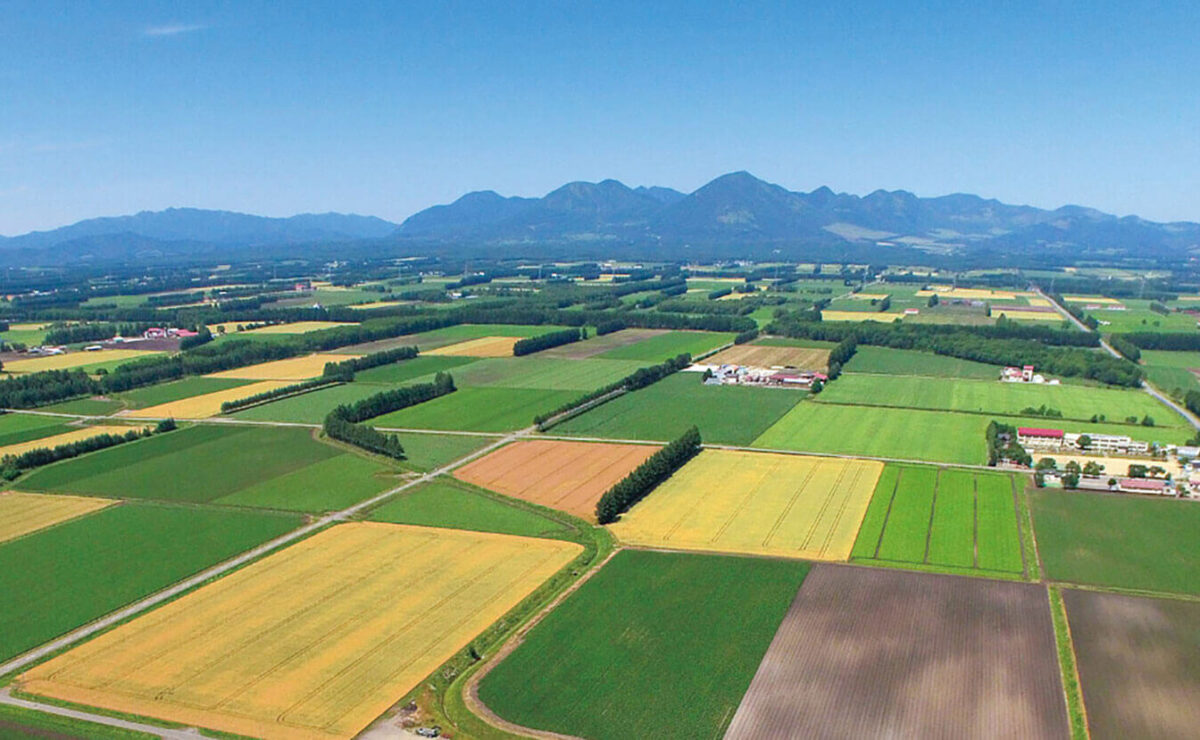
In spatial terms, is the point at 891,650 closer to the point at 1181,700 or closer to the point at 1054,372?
the point at 1181,700

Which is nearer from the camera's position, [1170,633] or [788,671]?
[788,671]

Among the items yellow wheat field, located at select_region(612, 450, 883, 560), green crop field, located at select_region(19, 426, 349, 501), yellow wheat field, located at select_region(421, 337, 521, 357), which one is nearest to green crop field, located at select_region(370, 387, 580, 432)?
green crop field, located at select_region(19, 426, 349, 501)

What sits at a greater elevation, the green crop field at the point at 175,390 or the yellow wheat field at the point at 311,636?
the green crop field at the point at 175,390

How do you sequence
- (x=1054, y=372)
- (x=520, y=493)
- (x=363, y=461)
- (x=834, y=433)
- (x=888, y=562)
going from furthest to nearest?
1. (x=1054, y=372)
2. (x=834, y=433)
3. (x=363, y=461)
4. (x=520, y=493)
5. (x=888, y=562)

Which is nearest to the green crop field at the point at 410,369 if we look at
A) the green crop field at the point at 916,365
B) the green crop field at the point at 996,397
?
the green crop field at the point at 996,397

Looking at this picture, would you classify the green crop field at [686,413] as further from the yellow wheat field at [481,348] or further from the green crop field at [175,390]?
the green crop field at [175,390]

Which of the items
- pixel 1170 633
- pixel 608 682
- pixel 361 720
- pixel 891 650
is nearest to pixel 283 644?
pixel 361 720

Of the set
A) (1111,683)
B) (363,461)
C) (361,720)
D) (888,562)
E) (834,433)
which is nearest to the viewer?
(361,720)
